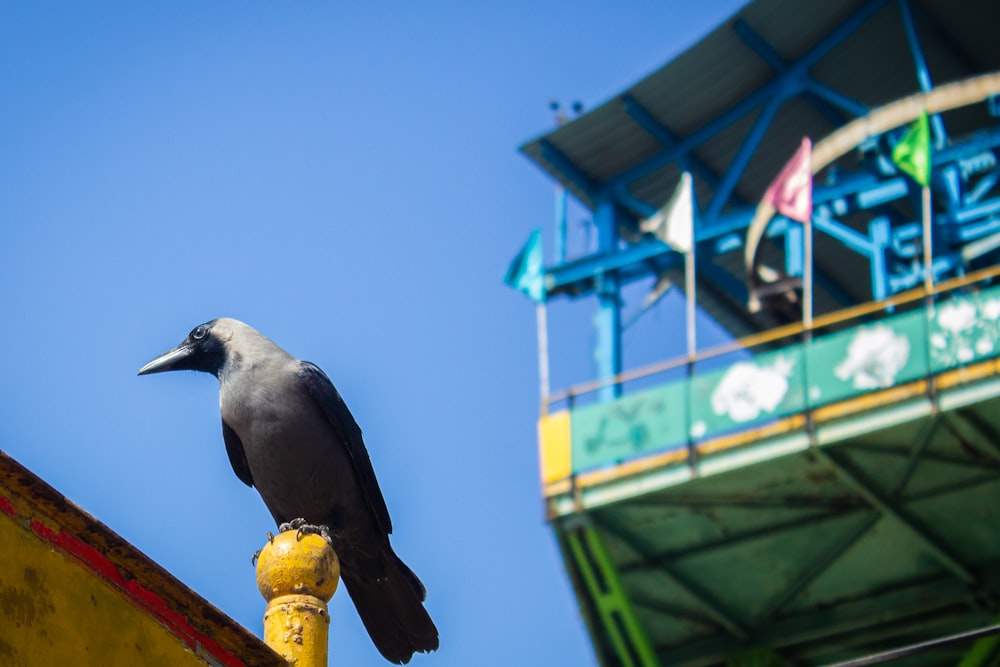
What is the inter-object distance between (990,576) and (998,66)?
6794 mm

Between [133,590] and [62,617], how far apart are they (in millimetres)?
414

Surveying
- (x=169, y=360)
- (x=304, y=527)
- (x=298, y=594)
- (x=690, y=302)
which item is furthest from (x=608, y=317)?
(x=298, y=594)

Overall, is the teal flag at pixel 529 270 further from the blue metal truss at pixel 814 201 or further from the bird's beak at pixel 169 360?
the bird's beak at pixel 169 360

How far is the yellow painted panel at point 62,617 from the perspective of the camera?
6438mm

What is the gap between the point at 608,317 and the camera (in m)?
21.9

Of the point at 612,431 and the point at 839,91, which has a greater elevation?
the point at 839,91

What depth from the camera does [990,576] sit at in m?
19.9

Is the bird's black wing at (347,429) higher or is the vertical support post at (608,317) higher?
the vertical support post at (608,317)

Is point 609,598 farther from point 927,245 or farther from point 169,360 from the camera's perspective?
point 169,360

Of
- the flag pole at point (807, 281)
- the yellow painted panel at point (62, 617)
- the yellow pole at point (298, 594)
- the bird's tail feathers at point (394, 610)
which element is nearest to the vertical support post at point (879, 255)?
the flag pole at point (807, 281)

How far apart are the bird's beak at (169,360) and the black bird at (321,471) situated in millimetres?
376

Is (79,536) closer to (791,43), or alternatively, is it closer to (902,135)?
(902,135)

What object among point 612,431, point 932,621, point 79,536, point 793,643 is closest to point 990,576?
point 932,621

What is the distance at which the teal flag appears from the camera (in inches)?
885
